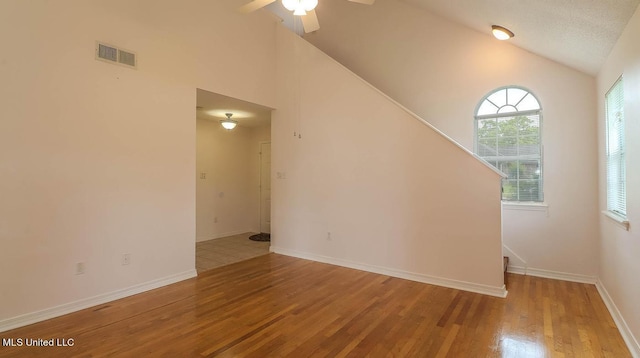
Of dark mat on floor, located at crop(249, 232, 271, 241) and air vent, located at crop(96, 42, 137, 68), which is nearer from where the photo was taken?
air vent, located at crop(96, 42, 137, 68)

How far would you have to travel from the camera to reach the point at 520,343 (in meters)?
A: 2.47

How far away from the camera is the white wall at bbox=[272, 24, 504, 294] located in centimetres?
366

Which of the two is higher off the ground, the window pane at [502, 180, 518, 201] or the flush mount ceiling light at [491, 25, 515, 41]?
the flush mount ceiling light at [491, 25, 515, 41]

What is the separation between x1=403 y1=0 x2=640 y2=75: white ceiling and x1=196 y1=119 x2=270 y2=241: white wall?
4700 millimetres

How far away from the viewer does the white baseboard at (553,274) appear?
3893 mm

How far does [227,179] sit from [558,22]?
20.1ft

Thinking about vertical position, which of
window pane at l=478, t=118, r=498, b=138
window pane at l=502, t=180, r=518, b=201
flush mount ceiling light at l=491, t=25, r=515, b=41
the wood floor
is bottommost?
the wood floor

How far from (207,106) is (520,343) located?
5.07m

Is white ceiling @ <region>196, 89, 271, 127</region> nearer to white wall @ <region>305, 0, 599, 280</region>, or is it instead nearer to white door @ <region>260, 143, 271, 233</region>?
white door @ <region>260, 143, 271, 233</region>

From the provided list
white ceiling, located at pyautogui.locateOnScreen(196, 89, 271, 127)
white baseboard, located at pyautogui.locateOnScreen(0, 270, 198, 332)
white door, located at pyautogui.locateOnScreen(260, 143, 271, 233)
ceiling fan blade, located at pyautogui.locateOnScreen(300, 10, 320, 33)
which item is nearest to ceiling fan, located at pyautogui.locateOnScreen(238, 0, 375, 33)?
ceiling fan blade, located at pyautogui.locateOnScreen(300, 10, 320, 33)

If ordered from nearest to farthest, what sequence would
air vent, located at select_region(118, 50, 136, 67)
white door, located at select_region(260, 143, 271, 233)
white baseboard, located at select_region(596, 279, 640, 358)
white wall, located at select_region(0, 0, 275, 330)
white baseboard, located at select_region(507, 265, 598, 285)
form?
white baseboard, located at select_region(596, 279, 640, 358), white wall, located at select_region(0, 0, 275, 330), air vent, located at select_region(118, 50, 136, 67), white baseboard, located at select_region(507, 265, 598, 285), white door, located at select_region(260, 143, 271, 233)

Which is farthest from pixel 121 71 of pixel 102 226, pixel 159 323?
pixel 159 323

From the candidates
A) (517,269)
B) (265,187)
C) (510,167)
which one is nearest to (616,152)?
(510,167)

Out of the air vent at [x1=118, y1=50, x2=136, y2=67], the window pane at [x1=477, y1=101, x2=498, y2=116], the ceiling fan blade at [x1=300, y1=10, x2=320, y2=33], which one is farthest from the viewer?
the window pane at [x1=477, y1=101, x2=498, y2=116]
